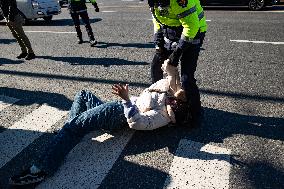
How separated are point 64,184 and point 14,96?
3.04m

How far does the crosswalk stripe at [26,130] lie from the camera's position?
13.7 ft

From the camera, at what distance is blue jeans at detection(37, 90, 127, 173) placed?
361cm

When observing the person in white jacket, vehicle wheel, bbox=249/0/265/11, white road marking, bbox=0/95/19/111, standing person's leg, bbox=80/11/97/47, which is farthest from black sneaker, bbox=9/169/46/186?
vehicle wheel, bbox=249/0/265/11

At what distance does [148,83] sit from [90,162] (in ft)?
8.43

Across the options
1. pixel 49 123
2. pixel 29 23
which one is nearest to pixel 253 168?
pixel 49 123

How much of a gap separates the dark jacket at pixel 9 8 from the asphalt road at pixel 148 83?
1108 mm

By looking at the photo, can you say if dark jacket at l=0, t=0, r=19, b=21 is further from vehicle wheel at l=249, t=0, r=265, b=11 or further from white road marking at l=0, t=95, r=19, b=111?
vehicle wheel at l=249, t=0, r=265, b=11

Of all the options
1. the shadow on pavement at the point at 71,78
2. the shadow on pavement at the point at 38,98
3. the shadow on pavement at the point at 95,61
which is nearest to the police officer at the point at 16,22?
the shadow on pavement at the point at 95,61

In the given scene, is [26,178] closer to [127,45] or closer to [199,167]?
[199,167]

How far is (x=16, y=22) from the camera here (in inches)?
309

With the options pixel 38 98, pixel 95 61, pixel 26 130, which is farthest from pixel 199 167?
pixel 95 61

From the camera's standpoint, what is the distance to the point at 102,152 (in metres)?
4.00

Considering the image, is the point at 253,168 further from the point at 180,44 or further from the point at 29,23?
the point at 29,23

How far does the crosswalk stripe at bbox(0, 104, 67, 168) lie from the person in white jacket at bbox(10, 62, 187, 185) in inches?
27.6
